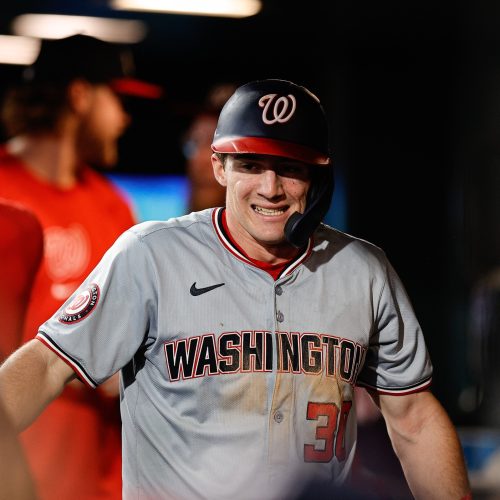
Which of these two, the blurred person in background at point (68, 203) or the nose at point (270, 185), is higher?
the nose at point (270, 185)

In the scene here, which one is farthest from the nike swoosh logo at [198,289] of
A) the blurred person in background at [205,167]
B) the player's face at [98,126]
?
the blurred person in background at [205,167]

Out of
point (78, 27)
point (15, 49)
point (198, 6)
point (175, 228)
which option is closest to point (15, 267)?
point (175, 228)

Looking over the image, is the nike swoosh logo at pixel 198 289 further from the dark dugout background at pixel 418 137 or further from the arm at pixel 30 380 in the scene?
the dark dugout background at pixel 418 137

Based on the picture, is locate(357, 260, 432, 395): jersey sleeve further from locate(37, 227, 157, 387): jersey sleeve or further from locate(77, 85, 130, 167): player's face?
locate(77, 85, 130, 167): player's face

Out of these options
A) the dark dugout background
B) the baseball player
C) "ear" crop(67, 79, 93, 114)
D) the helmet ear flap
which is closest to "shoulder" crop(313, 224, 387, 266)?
the baseball player

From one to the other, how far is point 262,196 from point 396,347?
547 millimetres

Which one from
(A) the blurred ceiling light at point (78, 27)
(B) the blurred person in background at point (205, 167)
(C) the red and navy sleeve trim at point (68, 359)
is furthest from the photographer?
(A) the blurred ceiling light at point (78, 27)

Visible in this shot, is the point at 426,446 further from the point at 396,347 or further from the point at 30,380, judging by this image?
the point at 30,380

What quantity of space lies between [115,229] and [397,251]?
5.04 metres

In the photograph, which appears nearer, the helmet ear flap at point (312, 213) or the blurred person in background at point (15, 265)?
the helmet ear flap at point (312, 213)

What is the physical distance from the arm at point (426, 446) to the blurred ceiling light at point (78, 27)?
5.62m

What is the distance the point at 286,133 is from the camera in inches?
99.8

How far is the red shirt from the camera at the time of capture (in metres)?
4.09

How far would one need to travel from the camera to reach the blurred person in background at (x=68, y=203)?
4.12m
